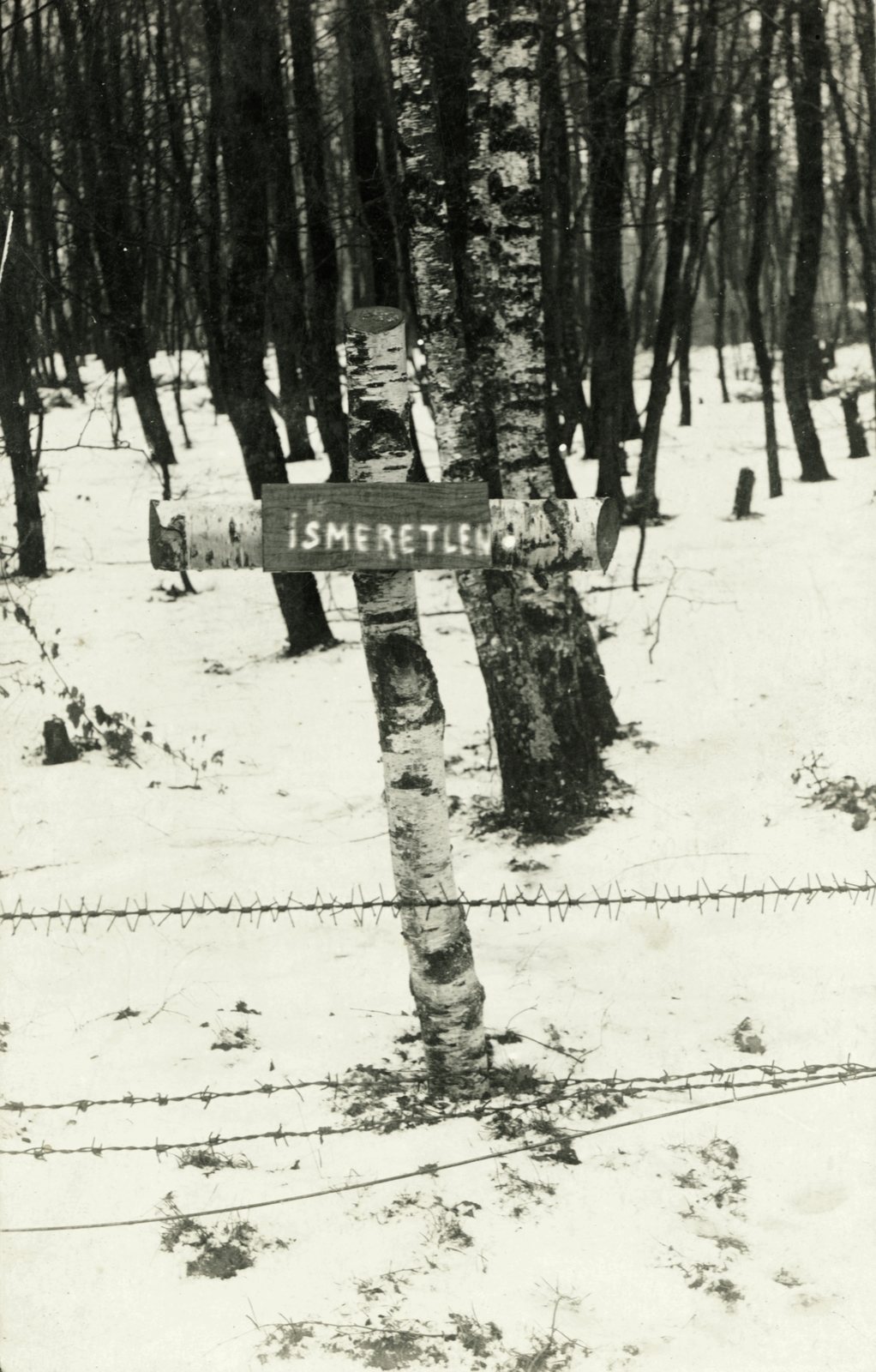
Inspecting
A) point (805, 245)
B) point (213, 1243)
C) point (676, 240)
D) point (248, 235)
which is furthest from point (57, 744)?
point (805, 245)

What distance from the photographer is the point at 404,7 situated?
509cm

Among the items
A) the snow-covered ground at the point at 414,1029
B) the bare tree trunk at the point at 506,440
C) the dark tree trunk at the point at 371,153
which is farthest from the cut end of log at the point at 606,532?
the dark tree trunk at the point at 371,153

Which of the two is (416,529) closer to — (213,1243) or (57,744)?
(213,1243)

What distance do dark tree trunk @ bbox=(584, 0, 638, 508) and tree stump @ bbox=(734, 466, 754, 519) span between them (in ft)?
5.66

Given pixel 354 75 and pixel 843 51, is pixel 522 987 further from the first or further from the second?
pixel 843 51

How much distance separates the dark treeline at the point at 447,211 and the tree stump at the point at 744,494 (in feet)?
2.84

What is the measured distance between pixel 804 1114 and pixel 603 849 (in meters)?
2.26

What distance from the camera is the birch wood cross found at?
3.00 meters

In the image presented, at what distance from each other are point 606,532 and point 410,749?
0.86 meters

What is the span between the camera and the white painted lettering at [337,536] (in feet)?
9.84

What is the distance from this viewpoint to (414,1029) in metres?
4.19

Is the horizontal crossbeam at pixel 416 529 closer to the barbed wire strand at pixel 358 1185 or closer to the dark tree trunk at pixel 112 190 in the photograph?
the barbed wire strand at pixel 358 1185

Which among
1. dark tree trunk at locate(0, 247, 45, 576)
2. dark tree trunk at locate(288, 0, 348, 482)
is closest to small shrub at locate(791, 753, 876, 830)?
dark tree trunk at locate(288, 0, 348, 482)

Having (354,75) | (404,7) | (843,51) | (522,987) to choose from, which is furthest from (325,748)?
(843,51)
